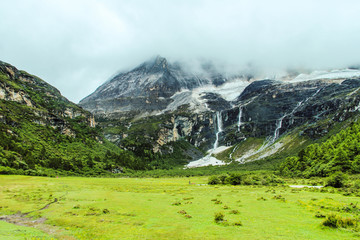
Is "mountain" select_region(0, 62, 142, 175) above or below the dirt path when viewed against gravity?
above

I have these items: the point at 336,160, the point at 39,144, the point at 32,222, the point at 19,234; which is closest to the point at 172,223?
the point at 19,234

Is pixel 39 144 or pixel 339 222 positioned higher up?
pixel 39 144

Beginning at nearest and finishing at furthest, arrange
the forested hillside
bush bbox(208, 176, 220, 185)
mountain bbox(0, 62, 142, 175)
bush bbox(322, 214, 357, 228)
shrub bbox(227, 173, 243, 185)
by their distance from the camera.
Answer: bush bbox(322, 214, 357, 228), the forested hillside, shrub bbox(227, 173, 243, 185), bush bbox(208, 176, 220, 185), mountain bbox(0, 62, 142, 175)

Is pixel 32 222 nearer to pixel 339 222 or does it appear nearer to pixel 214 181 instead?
pixel 339 222

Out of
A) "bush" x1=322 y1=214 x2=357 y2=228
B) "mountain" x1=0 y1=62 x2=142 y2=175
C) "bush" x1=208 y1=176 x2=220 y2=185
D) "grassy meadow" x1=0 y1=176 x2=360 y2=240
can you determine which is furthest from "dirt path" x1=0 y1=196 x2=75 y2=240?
"mountain" x1=0 y1=62 x2=142 y2=175

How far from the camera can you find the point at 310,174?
263 feet

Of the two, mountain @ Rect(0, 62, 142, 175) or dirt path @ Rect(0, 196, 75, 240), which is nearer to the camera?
dirt path @ Rect(0, 196, 75, 240)

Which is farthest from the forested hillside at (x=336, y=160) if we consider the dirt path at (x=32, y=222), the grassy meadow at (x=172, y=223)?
the dirt path at (x=32, y=222)

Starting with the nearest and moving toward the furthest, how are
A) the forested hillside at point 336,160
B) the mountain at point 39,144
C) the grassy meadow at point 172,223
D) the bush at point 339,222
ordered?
the grassy meadow at point 172,223 < the bush at point 339,222 < the forested hillside at point 336,160 < the mountain at point 39,144

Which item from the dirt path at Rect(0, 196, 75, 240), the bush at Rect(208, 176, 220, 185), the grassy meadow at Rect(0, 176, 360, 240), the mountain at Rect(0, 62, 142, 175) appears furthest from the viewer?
the mountain at Rect(0, 62, 142, 175)

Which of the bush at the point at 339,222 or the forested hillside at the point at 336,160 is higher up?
the bush at the point at 339,222

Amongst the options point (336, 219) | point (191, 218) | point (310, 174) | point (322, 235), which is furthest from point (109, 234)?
point (310, 174)

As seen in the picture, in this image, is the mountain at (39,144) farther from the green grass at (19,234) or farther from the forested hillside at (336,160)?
the forested hillside at (336,160)

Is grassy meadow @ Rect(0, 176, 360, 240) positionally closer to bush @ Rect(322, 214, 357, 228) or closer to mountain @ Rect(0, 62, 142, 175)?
bush @ Rect(322, 214, 357, 228)
